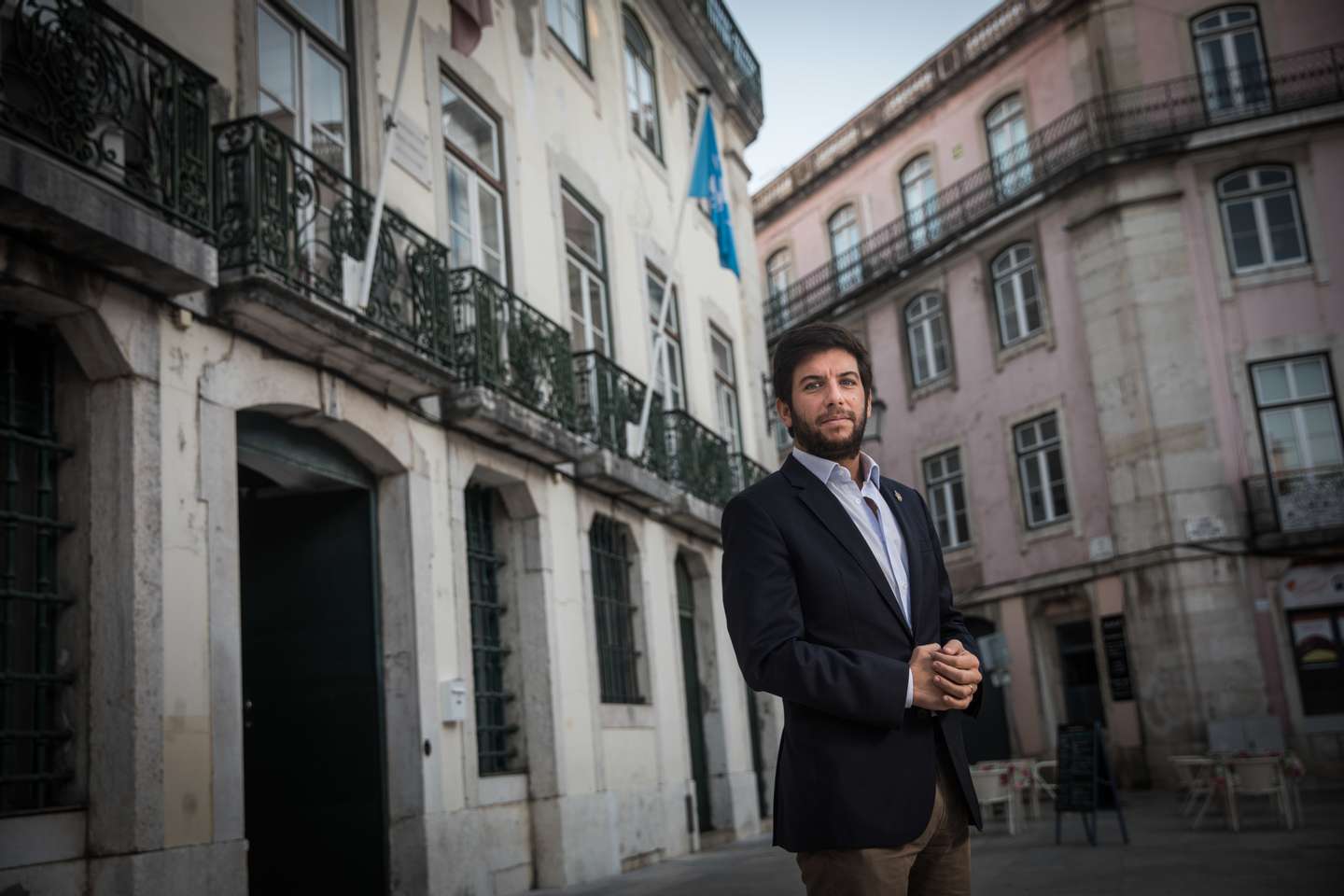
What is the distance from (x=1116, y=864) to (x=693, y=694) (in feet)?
21.2

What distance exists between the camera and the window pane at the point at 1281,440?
22.1 meters

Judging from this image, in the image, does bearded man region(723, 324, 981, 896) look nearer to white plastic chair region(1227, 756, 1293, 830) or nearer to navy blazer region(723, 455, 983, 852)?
navy blazer region(723, 455, 983, 852)

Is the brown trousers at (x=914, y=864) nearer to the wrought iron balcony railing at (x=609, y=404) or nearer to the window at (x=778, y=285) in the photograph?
the wrought iron balcony railing at (x=609, y=404)

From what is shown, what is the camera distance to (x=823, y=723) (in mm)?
2508

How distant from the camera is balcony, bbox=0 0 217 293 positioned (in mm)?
6113

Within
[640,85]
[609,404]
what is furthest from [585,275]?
[640,85]

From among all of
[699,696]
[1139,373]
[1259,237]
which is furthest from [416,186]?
[1259,237]

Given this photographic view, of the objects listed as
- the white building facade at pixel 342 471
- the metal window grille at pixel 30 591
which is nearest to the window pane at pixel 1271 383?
the white building facade at pixel 342 471

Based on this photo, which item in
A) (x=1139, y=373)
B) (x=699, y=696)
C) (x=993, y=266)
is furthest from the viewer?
(x=993, y=266)

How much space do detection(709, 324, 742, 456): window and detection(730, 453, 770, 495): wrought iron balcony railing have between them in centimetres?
22

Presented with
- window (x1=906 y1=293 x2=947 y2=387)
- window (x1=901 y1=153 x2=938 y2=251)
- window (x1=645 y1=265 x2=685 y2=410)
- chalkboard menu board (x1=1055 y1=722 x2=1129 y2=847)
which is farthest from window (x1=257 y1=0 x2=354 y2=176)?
window (x1=901 y1=153 x2=938 y2=251)

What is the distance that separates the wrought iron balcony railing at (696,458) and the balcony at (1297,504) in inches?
384

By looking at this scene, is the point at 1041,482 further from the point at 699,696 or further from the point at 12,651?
the point at 12,651

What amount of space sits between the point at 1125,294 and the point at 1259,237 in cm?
Result: 251
